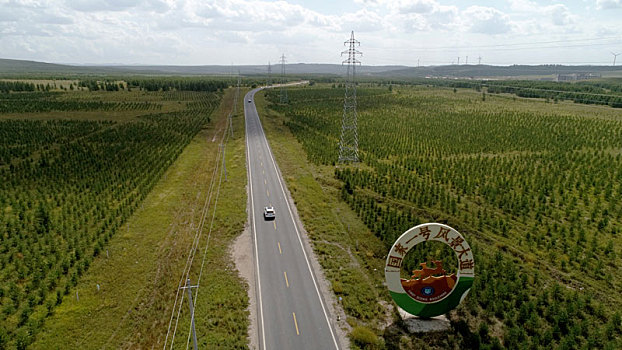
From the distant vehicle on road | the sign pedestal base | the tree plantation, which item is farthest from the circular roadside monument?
the tree plantation

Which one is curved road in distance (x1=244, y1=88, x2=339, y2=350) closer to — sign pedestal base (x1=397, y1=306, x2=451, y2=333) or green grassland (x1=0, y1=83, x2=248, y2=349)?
green grassland (x1=0, y1=83, x2=248, y2=349)

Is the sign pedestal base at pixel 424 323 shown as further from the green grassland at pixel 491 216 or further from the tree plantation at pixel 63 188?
the tree plantation at pixel 63 188

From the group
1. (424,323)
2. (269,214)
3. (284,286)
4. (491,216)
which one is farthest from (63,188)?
(491,216)

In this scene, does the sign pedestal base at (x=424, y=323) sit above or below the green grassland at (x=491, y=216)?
below

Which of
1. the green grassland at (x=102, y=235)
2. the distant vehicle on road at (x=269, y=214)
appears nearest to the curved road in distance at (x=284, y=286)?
the distant vehicle on road at (x=269, y=214)

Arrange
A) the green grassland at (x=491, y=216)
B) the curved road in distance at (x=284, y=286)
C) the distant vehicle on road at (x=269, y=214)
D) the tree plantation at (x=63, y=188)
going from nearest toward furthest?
the curved road in distance at (x=284, y=286) → the green grassland at (x=491, y=216) → the tree plantation at (x=63, y=188) → the distant vehicle on road at (x=269, y=214)
